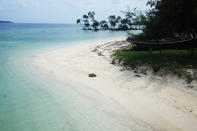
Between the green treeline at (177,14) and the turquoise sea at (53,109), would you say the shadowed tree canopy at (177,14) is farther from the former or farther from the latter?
the turquoise sea at (53,109)

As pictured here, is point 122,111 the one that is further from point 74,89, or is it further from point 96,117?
point 74,89

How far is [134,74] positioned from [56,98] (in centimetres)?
374

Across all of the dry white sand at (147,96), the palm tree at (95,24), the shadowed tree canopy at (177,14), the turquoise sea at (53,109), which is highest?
the palm tree at (95,24)

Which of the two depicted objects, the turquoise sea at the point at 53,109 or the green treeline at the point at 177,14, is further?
the green treeline at the point at 177,14

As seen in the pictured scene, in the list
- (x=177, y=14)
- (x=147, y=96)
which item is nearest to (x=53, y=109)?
(x=147, y=96)

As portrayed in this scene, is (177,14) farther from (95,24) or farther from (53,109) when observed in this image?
(95,24)

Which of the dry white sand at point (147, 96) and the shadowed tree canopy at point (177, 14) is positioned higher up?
the shadowed tree canopy at point (177, 14)

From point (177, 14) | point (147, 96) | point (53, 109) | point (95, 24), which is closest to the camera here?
point (53, 109)

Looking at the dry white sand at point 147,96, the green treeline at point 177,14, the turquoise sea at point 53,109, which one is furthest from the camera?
the green treeline at point 177,14

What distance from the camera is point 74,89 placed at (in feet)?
23.9

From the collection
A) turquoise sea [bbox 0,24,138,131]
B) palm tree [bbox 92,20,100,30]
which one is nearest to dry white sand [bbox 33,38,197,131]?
turquoise sea [bbox 0,24,138,131]

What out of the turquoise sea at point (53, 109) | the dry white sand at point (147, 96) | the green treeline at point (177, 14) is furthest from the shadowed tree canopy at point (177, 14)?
the turquoise sea at point (53, 109)

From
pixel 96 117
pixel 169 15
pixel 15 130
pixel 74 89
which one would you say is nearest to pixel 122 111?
pixel 96 117

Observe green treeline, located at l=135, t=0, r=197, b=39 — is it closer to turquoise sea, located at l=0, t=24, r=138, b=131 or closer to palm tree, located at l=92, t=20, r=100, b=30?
turquoise sea, located at l=0, t=24, r=138, b=131
